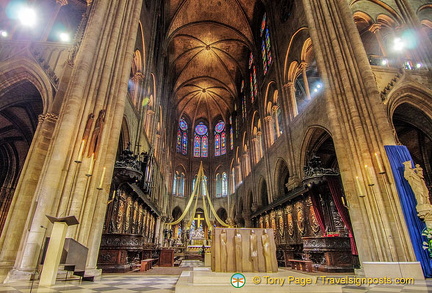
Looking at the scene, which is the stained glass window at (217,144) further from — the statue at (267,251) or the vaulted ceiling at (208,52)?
the statue at (267,251)

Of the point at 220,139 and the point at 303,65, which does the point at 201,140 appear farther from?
the point at 303,65

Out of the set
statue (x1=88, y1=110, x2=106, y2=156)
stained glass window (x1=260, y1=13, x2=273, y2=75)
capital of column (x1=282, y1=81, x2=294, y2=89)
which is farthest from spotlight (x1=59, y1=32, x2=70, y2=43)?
stained glass window (x1=260, y1=13, x2=273, y2=75)

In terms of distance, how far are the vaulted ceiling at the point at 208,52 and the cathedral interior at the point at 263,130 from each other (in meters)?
1.15

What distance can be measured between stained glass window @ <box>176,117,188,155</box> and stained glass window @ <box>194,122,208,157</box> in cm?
153

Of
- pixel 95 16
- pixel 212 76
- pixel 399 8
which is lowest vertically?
pixel 95 16

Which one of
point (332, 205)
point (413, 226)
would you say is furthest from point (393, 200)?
point (332, 205)

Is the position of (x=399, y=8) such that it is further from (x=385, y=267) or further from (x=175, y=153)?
(x=175, y=153)

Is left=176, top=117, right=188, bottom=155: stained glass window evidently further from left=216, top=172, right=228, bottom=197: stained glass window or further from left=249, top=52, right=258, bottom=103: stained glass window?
left=249, top=52, right=258, bottom=103: stained glass window

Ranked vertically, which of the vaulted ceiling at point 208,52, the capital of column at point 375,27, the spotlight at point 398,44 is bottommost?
the spotlight at point 398,44

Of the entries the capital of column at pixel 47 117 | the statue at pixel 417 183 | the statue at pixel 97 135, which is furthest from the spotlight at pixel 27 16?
the statue at pixel 417 183

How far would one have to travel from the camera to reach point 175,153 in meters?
31.1

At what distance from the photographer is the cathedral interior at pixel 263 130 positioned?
650 cm

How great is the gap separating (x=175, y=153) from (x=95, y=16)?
23.5 metres

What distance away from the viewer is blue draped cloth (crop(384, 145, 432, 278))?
6.39 m
